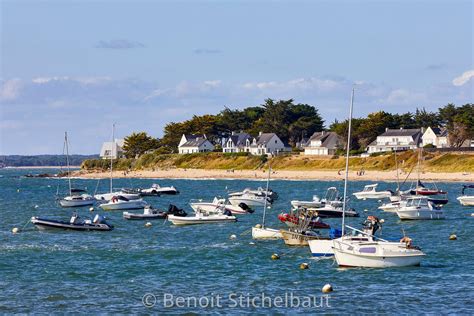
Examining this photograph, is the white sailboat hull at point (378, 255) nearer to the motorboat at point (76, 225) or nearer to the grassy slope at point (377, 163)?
the motorboat at point (76, 225)

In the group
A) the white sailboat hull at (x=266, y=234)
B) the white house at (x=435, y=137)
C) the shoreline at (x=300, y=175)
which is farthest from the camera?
the white house at (x=435, y=137)

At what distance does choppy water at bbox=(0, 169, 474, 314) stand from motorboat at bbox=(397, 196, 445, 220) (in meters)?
3.97

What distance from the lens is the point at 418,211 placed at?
7294cm

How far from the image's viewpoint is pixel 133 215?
77250 millimetres

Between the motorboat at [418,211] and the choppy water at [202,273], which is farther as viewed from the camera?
the motorboat at [418,211]

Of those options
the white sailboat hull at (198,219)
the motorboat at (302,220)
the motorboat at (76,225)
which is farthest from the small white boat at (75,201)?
the motorboat at (302,220)

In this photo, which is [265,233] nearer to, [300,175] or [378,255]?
[378,255]

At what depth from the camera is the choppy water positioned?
38.0 metres

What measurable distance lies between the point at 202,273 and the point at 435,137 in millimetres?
156534

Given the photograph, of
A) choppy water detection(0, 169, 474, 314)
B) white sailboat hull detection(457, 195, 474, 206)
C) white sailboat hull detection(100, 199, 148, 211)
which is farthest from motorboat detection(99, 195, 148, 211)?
white sailboat hull detection(457, 195, 474, 206)

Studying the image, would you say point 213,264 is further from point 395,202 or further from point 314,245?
point 395,202

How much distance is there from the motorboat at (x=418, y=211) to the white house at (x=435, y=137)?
121m

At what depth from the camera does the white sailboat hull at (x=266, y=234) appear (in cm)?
5814

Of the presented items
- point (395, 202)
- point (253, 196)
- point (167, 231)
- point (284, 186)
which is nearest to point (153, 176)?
point (284, 186)
